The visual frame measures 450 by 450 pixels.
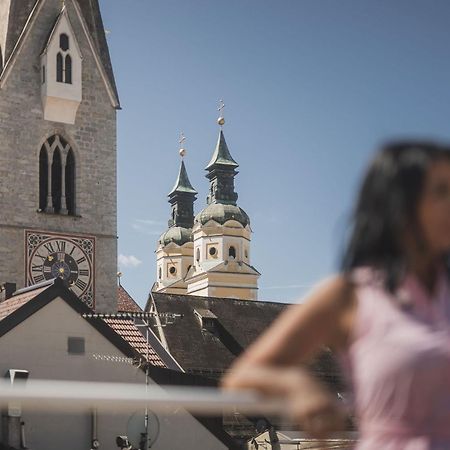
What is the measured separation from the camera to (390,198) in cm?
197

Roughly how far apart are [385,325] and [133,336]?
80.9 ft

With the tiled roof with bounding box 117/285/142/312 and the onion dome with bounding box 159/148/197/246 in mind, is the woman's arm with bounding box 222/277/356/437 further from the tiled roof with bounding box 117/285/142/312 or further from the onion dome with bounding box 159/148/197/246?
the onion dome with bounding box 159/148/197/246

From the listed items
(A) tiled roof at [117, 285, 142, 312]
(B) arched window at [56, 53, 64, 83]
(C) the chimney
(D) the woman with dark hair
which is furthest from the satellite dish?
(A) tiled roof at [117, 285, 142, 312]

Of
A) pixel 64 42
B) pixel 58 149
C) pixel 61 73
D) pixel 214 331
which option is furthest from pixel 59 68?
pixel 214 331

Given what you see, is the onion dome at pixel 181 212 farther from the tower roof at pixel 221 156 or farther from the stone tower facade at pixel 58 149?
the stone tower facade at pixel 58 149

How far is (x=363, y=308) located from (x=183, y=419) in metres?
20.6

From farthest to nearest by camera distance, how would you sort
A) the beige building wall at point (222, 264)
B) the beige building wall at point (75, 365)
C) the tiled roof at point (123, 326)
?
→ 1. the beige building wall at point (222, 264)
2. the tiled roof at point (123, 326)
3. the beige building wall at point (75, 365)

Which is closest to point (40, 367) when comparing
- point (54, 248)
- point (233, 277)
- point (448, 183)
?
point (54, 248)

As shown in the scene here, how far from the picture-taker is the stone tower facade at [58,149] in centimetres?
3500

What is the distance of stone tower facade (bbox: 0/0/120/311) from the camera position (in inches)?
1378

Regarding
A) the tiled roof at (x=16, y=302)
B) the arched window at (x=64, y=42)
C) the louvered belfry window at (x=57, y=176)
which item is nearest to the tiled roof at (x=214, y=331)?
the louvered belfry window at (x=57, y=176)

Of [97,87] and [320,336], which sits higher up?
[97,87]

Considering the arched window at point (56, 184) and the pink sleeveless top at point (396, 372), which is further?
the arched window at point (56, 184)

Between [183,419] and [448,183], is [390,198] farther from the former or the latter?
[183,419]
